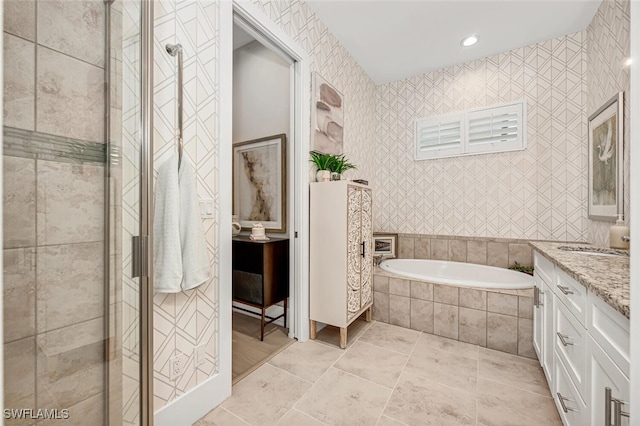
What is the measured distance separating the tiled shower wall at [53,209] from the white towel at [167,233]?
13.7 inches

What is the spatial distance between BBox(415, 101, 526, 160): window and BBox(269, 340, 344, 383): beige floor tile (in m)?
2.48

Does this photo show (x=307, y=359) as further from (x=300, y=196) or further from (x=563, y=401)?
(x=563, y=401)

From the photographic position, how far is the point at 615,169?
6.70ft

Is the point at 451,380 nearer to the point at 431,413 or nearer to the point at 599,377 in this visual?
the point at 431,413

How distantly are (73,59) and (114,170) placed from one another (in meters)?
0.34

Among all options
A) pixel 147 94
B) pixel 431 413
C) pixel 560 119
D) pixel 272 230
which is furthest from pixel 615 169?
pixel 147 94

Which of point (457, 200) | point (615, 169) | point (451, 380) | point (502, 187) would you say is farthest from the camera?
point (457, 200)

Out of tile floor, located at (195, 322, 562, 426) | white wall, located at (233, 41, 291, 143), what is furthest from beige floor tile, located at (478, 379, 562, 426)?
white wall, located at (233, 41, 291, 143)

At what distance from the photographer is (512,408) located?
1531 millimetres

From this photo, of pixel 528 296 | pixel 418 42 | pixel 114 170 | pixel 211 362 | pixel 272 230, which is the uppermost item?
pixel 418 42

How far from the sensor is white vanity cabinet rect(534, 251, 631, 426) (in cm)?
78

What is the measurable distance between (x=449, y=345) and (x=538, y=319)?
676 millimetres

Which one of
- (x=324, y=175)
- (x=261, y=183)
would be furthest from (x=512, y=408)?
(x=261, y=183)
